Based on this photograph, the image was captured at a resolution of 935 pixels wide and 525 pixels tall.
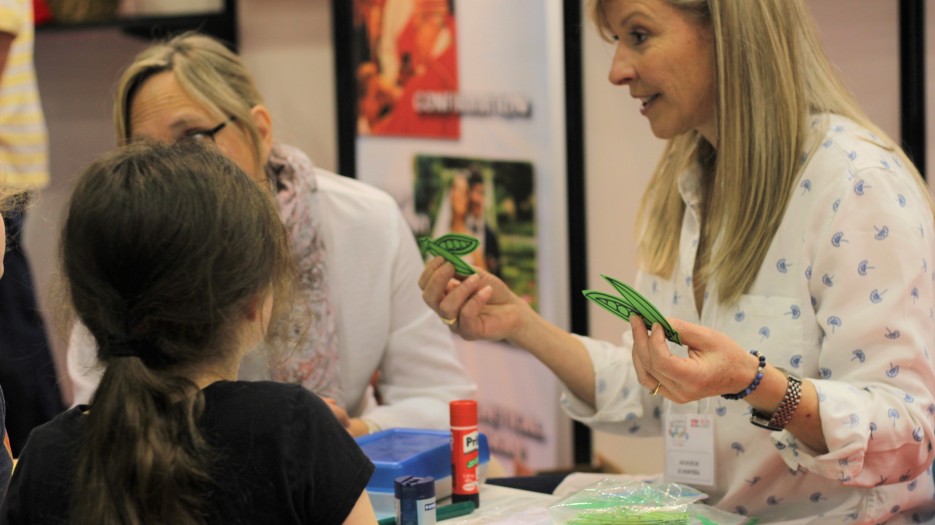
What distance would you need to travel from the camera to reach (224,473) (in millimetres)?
1258

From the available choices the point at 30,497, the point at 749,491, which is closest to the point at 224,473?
the point at 30,497

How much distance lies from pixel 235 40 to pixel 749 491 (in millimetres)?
2991

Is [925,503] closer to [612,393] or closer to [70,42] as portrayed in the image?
[612,393]

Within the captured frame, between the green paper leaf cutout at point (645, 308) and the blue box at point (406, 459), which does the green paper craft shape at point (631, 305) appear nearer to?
the green paper leaf cutout at point (645, 308)

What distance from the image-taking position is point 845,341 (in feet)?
5.94

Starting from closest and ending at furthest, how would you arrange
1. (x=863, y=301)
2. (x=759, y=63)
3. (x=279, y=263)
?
(x=279, y=263) < (x=863, y=301) < (x=759, y=63)

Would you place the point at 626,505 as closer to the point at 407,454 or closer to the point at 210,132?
the point at 407,454

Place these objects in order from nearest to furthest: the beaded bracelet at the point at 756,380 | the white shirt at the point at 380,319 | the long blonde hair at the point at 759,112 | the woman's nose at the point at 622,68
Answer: the beaded bracelet at the point at 756,380 < the long blonde hair at the point at 759,112 < the woman's nose at the point at 622,68 < the white shirt at the point at 380,319

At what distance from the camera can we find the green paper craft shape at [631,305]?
5.25 feet

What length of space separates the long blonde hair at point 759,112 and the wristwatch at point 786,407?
270 millimetres

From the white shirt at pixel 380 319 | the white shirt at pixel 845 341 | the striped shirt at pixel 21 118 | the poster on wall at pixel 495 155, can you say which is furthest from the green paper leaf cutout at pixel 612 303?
the striped shirt at pixel 21 118

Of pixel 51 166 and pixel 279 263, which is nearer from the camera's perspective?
pixel 279 263

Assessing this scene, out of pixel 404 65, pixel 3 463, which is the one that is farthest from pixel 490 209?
pixel 3 463

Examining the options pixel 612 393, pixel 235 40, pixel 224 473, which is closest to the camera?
pixel 224 473
